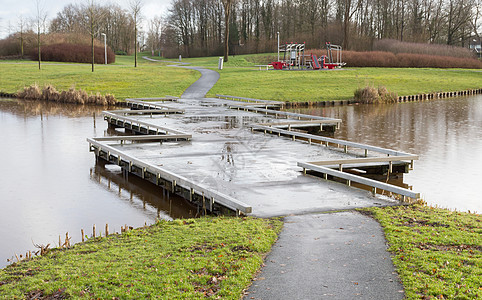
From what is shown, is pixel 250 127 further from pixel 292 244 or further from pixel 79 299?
pixel 79 299

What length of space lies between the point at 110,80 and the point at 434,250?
35832mm

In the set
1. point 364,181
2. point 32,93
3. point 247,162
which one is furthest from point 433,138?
point 32,93

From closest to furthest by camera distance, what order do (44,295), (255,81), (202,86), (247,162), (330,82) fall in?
(44,295)
(247,162)
(202,86)
(255,81)
(330,82)

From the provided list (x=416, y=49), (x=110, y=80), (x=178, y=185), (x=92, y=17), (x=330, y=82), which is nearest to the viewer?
(x=178, y=185)

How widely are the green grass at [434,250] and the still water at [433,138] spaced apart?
239cm

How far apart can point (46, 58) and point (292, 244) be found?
59.7 m

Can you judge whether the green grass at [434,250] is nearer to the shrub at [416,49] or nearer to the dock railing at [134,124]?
the dock railing at [134,124]

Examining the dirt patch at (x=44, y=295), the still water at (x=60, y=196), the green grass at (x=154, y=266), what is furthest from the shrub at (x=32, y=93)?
the dirt patch at (x=44, y=295)

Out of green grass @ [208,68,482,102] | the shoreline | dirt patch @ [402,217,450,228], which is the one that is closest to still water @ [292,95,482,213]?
the shoreline

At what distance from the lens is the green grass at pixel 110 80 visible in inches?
1398

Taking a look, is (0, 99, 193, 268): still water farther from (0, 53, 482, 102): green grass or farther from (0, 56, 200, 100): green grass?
(0, 53, 482, 102): green grass

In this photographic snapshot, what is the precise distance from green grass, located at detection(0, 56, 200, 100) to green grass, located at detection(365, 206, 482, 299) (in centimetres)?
2659

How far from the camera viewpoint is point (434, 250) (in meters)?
6.56

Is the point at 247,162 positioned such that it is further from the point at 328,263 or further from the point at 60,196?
the point at 328,263
